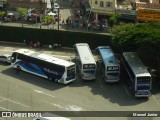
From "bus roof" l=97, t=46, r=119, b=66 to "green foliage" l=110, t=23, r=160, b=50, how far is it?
141cm

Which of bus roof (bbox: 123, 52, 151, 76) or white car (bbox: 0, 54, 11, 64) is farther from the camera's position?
white car (bbox: 0, 54, 11, 64)

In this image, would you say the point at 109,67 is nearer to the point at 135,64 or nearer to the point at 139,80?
the point at 135,64

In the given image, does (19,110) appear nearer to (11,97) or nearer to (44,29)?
(11,97)

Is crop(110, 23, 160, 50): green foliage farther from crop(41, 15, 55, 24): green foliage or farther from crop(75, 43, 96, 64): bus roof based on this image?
crop(41, 15, 55, 24): green foliage

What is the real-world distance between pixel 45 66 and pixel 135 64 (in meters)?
11.4

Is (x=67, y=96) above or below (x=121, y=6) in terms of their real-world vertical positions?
below

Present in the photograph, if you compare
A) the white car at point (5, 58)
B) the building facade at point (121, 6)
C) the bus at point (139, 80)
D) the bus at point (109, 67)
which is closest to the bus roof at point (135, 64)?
the bus at point (139, 80)

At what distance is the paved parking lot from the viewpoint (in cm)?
5062

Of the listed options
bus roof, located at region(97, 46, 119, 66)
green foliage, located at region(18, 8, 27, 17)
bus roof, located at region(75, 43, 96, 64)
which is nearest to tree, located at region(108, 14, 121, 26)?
bus roof, located at region(97, 46, 119, 66)

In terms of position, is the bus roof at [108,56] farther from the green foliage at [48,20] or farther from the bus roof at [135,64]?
the green foliage at [48,20]

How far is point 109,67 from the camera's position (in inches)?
2205

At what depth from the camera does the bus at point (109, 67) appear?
55.9m

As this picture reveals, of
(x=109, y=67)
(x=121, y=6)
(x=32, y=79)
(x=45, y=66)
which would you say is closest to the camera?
(x=109, y=67)

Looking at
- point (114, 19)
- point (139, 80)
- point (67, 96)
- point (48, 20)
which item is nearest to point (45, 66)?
point (67, 96)
